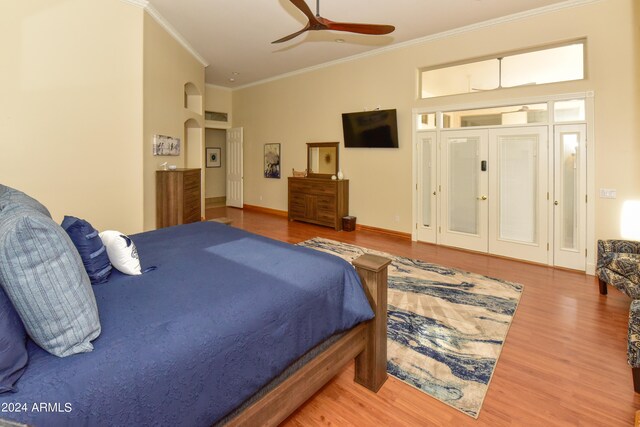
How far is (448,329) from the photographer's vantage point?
9.41 ft

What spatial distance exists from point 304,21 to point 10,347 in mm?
5297

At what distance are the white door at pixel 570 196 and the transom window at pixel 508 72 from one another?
797mm

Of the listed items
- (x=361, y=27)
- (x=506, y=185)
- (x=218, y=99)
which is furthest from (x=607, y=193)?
(x=218, y=99)

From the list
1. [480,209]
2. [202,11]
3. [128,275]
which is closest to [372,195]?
[480,209]

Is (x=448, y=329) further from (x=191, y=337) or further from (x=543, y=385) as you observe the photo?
(x=191, y=337)

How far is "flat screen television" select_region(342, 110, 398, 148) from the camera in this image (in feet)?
19.8

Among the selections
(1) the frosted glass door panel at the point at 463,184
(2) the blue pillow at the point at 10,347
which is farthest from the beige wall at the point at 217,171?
(2) the blue pillow at the point at 10,347

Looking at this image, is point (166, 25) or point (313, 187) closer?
point (166, 25)

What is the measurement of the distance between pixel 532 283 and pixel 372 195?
3.31 m

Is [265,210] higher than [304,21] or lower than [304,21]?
lower

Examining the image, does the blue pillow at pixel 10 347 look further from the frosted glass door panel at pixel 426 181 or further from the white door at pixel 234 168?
the white door at pixel 234 168

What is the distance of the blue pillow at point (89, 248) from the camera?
5.43 feet

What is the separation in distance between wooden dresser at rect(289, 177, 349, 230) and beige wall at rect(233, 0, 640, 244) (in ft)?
1.01

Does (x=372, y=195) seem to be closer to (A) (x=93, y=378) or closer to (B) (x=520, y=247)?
(B) (x=520, y=247)
